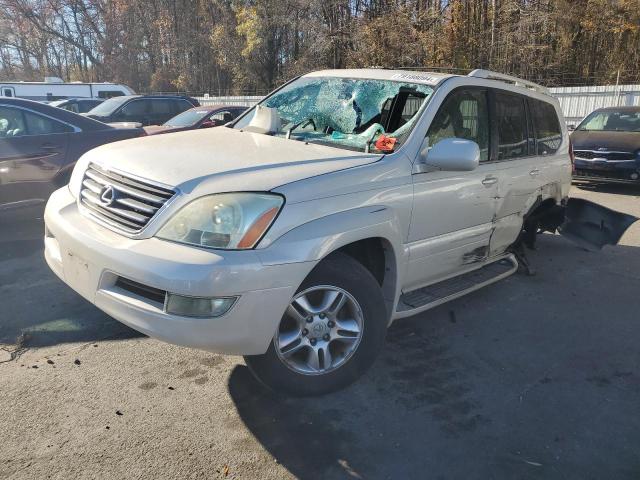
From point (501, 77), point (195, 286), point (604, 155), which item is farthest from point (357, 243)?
point (604, 155)

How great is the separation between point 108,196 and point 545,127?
4076mm

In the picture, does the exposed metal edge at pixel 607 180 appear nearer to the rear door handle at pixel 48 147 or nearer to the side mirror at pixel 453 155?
the side mirror at pixel 453 155

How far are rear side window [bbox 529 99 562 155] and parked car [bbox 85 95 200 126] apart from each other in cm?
1015

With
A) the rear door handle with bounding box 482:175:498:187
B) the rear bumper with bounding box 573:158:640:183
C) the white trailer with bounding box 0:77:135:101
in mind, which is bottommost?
the rear bumper with bounding box 573:158:640:183

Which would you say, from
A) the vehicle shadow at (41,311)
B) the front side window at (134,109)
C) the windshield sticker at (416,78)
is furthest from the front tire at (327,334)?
the front side window at (134,109)

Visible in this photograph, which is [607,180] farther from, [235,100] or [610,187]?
[235,100]

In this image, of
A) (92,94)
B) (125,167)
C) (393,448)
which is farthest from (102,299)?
(92,94)

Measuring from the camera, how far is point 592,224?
5609 millimetres

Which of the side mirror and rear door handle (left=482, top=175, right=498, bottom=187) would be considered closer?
the side mirror

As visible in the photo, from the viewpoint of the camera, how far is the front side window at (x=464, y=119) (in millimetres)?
3715

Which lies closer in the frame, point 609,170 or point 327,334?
point 327,334

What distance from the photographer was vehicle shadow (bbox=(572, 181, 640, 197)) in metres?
10.4

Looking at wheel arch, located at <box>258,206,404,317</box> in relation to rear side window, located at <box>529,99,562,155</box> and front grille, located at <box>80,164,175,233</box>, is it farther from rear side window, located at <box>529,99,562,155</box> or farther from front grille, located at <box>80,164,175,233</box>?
rear side window, located at <box>529,99,562,155</box>

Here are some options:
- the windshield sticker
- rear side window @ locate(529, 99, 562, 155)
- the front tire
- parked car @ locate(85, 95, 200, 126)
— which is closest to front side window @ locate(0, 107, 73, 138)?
the windshield sticker
